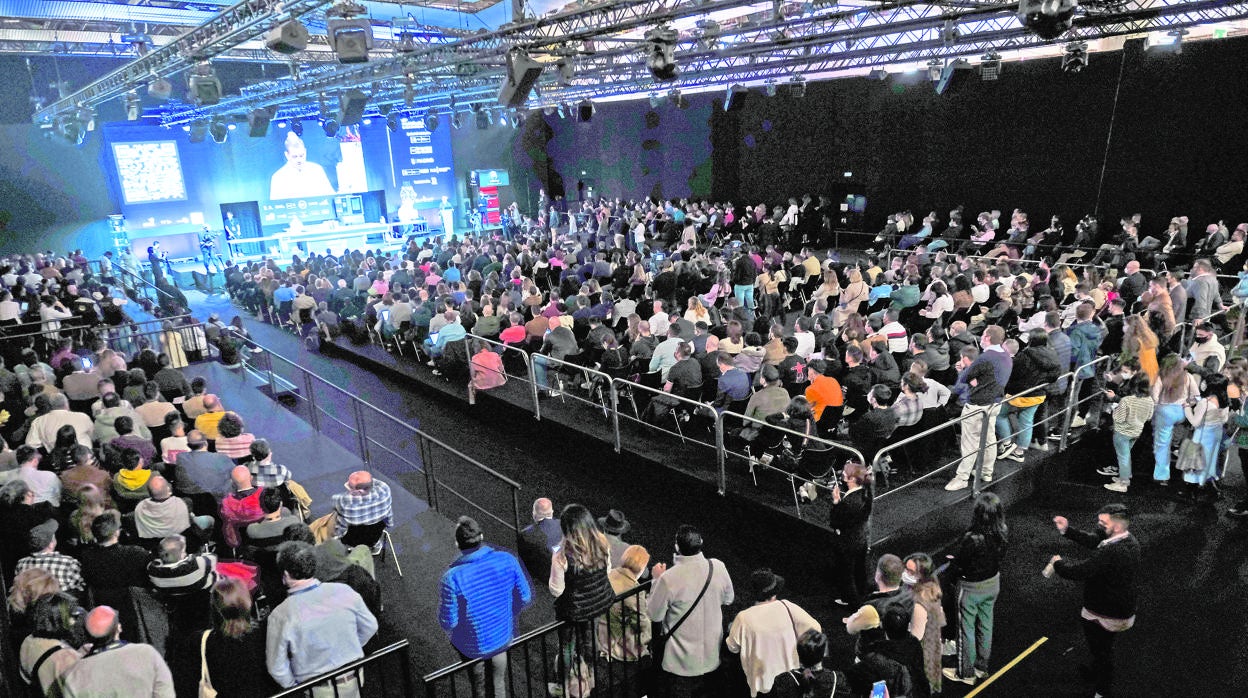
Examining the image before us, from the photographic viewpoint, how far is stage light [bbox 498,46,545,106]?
10625mm

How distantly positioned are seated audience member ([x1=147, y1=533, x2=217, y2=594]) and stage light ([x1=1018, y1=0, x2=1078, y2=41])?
873 centimetres

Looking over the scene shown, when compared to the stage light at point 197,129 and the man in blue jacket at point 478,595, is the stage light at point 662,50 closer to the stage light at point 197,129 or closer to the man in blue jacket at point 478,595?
the man in blue jacket at point 478,595

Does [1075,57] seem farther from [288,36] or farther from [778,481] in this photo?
[288,36]

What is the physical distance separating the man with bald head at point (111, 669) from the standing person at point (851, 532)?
12.9 feet

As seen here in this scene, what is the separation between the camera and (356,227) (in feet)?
85.3

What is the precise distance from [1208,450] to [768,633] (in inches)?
195

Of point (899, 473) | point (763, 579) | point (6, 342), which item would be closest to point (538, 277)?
point (6, 342)

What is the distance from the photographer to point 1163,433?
653 centimetres

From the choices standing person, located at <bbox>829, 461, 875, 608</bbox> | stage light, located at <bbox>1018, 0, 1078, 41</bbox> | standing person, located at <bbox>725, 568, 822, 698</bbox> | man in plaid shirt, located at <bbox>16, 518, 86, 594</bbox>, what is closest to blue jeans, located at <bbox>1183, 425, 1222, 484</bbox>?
standing person, located at <bbox>829, 461, 875, 608</bbox>

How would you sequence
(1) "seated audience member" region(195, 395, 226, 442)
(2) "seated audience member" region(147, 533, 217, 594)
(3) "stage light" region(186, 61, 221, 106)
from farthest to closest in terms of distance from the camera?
(3) "stage light" region(186, 61, 221, 106)
(1) "seated audience member" region(195, 395, 226, 442)
(2) "seated audience member" region(147, 533, 217, 594)

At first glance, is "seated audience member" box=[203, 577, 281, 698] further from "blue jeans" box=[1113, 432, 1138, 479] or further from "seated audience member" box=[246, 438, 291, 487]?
"blue jeans" box=[1113, 432, 1138, 479]

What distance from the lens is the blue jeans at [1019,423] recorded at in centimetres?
662

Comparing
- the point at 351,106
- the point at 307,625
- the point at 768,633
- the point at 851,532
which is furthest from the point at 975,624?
the point at 351,106

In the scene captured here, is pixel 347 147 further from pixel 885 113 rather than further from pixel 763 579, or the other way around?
pixel 763 579
